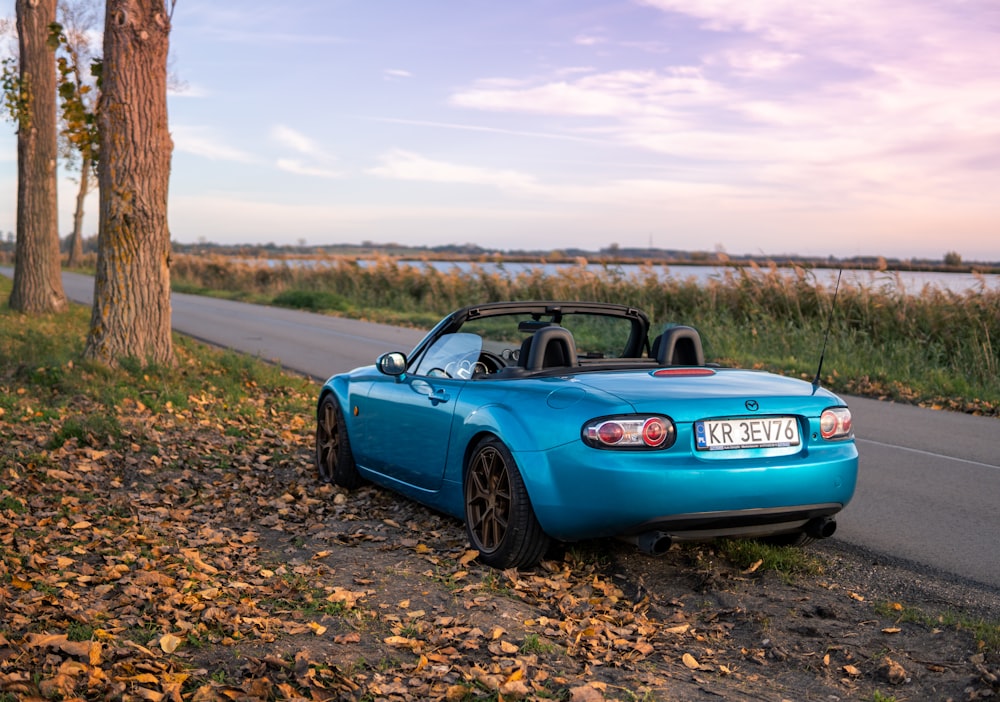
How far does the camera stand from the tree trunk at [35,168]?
68.9 ft

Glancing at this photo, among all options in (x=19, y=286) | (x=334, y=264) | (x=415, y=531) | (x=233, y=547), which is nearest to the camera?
(x=233, y=547)

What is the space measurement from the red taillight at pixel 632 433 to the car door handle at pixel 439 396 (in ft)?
4.73

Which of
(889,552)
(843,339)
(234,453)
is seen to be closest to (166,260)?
(234,453)

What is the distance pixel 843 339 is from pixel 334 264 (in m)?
24.0

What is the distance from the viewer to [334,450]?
8.20 metres

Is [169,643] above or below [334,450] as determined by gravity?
below

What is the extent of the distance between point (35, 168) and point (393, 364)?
16.7 metres

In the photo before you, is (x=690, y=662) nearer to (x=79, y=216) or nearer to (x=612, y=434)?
(x=612, y=434)

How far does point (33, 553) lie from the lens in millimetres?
5992

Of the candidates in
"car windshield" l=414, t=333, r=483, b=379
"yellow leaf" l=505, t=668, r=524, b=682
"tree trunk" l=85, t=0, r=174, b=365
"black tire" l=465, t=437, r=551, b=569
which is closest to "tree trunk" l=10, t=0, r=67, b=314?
"tree trunk" l=85, t=0, r=174, b=365

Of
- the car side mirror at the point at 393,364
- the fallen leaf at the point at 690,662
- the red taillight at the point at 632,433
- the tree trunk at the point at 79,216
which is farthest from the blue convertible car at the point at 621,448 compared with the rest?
the tree trunk at the point at 79,216

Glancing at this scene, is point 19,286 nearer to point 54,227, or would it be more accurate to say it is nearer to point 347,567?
point 54,227

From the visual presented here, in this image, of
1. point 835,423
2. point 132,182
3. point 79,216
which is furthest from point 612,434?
point 79,216

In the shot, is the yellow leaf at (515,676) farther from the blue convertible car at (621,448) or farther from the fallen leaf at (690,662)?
the blue convertible car at (621,448)
